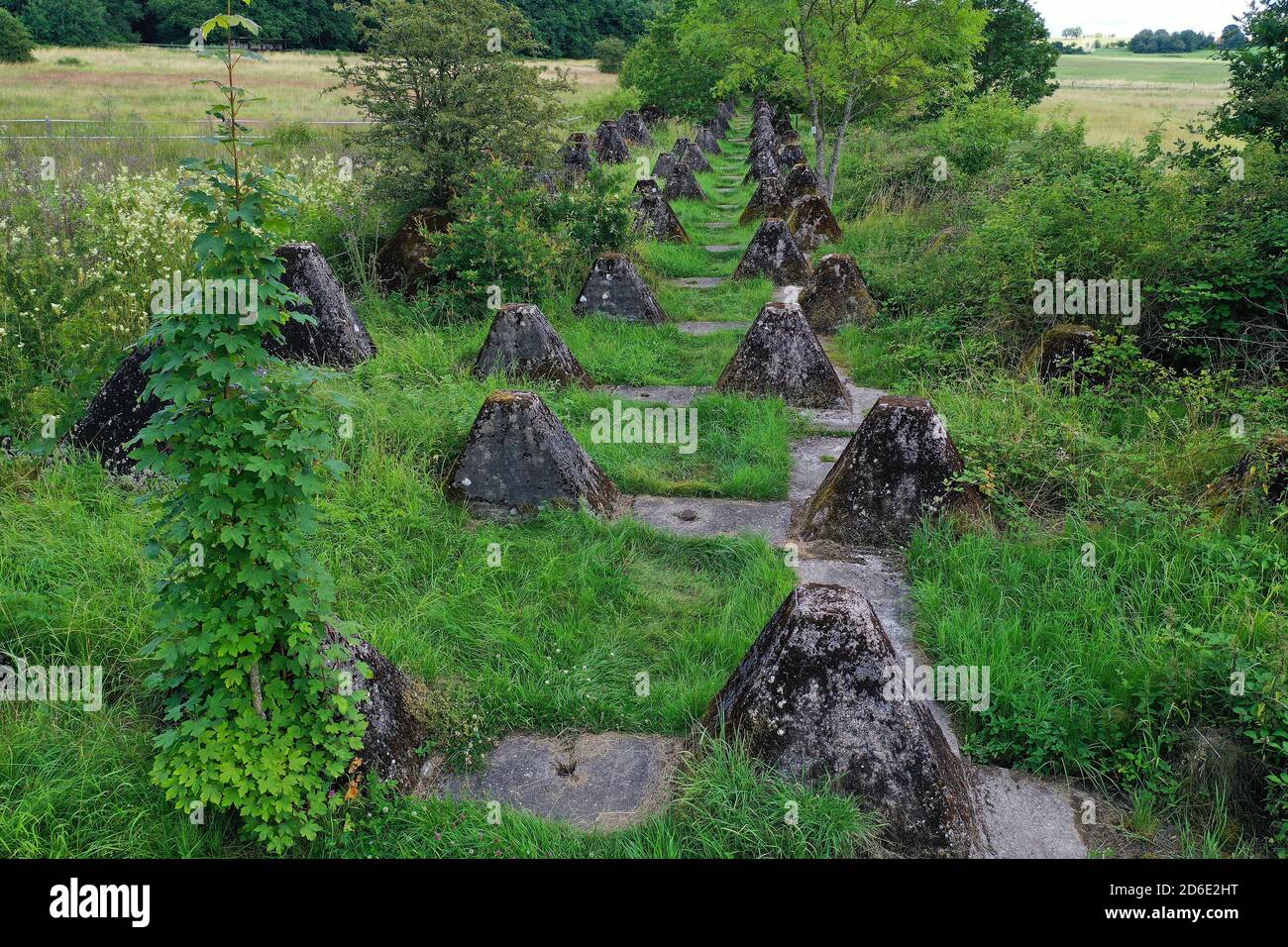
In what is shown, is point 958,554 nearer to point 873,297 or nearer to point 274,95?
point 873,297

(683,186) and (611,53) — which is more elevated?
(611,53)

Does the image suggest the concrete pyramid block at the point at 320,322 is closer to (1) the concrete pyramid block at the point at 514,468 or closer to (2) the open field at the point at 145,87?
(1) the concrete pyramid block at the point at 514,468

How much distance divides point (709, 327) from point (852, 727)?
24.0 ft

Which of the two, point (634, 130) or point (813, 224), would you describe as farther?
point (634, 130)

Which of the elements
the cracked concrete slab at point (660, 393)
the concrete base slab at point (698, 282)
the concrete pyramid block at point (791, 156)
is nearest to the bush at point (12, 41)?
the concrete pyramid block at point (791, 156)

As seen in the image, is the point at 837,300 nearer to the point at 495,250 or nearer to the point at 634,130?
the point at 495,250

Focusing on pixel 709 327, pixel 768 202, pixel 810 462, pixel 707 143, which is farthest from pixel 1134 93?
pixel 810 462

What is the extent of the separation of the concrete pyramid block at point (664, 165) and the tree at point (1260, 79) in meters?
9.46

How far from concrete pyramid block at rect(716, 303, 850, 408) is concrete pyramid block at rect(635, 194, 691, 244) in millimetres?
5948

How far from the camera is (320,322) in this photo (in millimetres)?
8156

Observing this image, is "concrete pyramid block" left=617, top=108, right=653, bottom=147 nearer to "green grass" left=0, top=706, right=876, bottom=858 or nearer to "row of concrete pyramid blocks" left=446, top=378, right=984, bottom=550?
"row of concrete pyramid blocks" left=446, top=378, right=984, bottom=550

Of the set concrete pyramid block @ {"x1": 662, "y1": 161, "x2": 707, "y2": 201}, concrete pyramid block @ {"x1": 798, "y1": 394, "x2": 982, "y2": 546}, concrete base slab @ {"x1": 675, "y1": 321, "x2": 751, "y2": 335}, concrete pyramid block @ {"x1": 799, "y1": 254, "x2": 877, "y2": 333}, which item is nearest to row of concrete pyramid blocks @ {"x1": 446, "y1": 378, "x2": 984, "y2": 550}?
concrete pyramid block @ {"x1": 798, "y1": 394, "x2": 982, "y2": 546}

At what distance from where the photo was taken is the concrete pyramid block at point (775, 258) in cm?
1203
